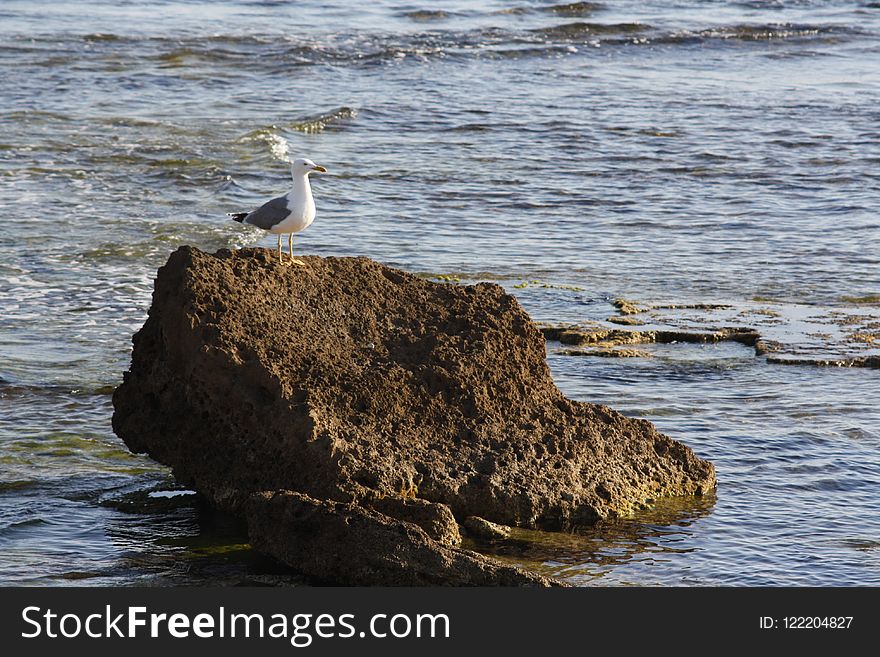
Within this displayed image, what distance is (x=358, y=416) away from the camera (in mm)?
5805

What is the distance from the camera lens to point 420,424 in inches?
232

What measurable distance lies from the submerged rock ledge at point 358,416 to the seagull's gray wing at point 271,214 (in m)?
0.48

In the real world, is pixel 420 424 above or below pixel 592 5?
below

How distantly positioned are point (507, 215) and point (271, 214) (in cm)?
636

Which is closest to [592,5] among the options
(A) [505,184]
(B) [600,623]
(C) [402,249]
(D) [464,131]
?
(D) [464,131]

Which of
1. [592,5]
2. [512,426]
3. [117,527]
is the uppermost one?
[592,5]

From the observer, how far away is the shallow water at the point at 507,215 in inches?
238

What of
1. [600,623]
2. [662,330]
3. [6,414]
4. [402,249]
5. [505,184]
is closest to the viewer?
[600,623]

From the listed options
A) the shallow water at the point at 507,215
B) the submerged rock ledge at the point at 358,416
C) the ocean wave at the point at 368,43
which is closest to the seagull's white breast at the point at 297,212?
the submerged rock ledge at the point at 358,416

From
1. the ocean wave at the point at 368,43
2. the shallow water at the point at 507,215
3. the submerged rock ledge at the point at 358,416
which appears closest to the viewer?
the submerged rock ledge at the point at 358,416

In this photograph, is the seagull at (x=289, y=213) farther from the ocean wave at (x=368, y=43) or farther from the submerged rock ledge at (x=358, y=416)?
the ocean wave at (x=368, y=43)

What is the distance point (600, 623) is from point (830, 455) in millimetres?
2692

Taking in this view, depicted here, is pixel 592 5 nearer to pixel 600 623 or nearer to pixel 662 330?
pixel 662 330

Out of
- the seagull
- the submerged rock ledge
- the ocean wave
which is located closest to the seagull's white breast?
the seagull
